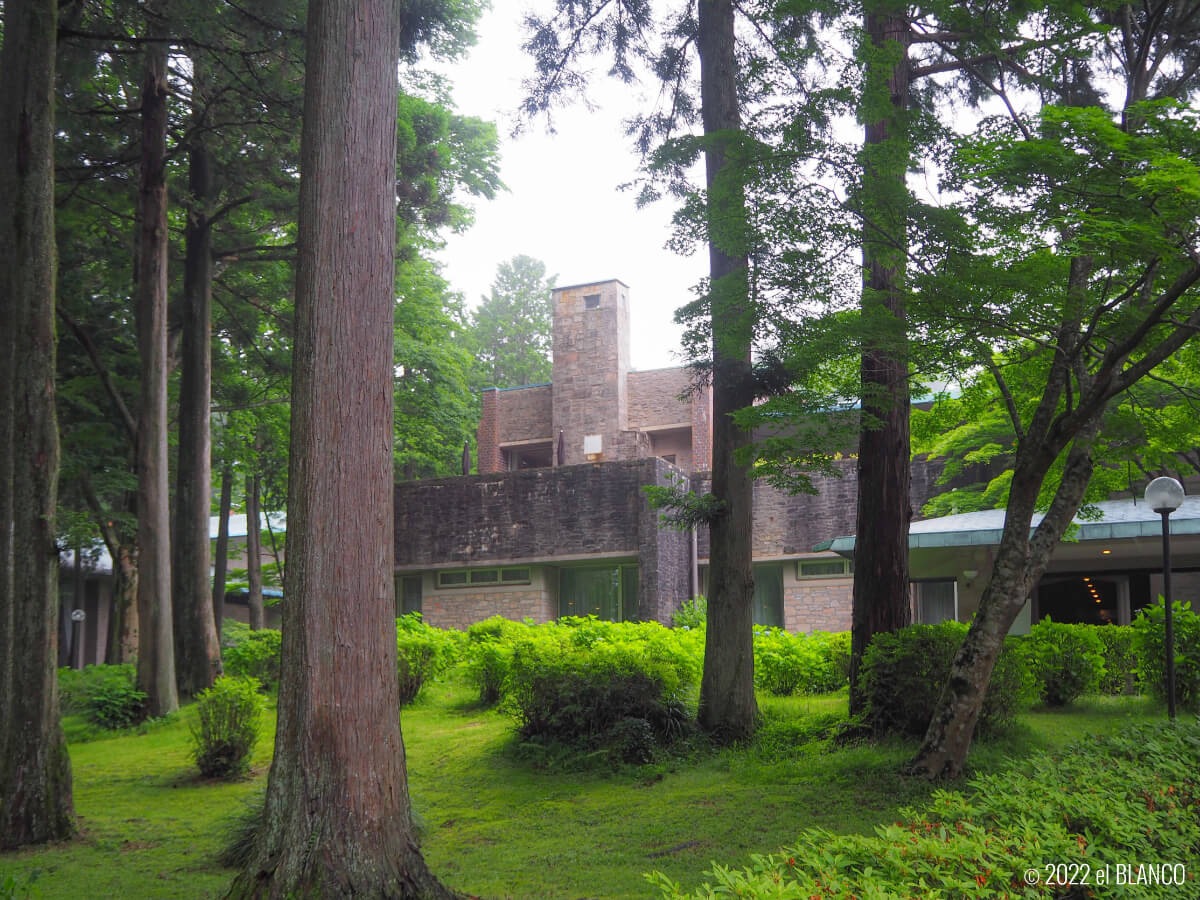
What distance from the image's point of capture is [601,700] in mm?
11266

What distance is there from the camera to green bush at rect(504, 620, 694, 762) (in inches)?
433

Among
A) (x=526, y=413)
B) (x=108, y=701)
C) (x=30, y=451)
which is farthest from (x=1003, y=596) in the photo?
(x=526, y=413)

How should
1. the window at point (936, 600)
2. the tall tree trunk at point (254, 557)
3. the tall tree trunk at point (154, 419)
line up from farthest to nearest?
the tall tree trunk at point (254, 557) < the window at point (936, 600) < the tall tree trunk at point (154, 419)

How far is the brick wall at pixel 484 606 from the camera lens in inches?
957

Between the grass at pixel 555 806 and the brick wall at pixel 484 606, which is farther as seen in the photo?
the brick wall at pixel 484 606

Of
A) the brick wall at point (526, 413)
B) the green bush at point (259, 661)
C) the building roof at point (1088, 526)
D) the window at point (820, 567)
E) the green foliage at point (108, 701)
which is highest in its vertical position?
the brick wall at point (526, 413)

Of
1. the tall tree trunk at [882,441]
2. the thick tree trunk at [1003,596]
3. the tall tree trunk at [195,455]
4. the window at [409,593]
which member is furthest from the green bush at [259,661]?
the thick tree trunk at [1003,596]

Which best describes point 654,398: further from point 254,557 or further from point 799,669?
point 799,669

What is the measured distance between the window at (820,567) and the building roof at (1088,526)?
546 centimetres

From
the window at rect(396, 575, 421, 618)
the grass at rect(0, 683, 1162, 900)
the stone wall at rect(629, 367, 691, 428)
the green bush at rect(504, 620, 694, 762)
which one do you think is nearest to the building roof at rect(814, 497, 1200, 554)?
the grass at rect(0, 683, 1162, 900)

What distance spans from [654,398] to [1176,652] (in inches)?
853

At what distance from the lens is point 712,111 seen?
12148mm

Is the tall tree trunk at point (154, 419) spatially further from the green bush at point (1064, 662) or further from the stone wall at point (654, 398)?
the stone wall at point (654, 398)

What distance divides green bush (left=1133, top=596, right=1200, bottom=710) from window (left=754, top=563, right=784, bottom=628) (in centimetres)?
1110
